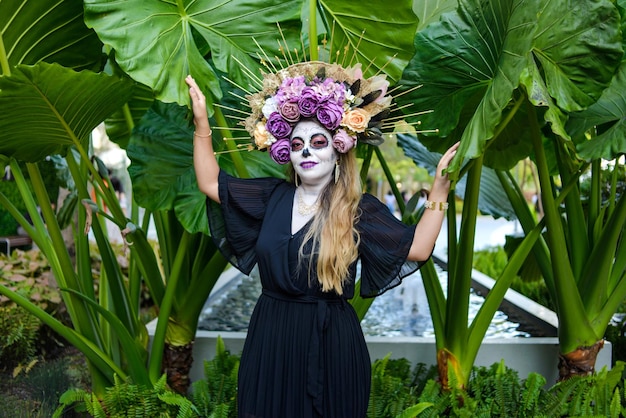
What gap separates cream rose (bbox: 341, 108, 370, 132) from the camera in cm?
181

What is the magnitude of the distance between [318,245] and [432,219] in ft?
1.07

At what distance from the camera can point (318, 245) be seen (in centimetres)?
179

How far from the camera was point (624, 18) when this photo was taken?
228cm

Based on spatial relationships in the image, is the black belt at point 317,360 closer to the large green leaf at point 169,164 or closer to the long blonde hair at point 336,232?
the long blonde hair at point 336,232

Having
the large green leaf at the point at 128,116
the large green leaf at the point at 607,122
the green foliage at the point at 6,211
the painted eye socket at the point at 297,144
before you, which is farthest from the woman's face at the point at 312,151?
the green foliage at the point at 6,211

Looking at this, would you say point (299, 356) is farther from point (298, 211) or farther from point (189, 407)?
point (189, 407)

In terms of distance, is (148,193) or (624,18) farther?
(148,193)

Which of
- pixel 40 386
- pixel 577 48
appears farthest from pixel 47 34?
pixel 577 48

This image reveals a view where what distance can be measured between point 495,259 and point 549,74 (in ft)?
16.7

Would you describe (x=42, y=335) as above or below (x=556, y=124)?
below

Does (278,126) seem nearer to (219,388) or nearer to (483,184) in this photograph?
(219,388)

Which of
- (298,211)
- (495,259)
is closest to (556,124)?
(298,211)

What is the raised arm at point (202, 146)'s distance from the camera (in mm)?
1924

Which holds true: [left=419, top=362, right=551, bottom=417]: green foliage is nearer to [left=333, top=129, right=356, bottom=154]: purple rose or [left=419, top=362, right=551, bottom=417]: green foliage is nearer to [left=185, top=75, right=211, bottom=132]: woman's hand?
[left=333, top=129, right=356, bottom=154]: purple rose
